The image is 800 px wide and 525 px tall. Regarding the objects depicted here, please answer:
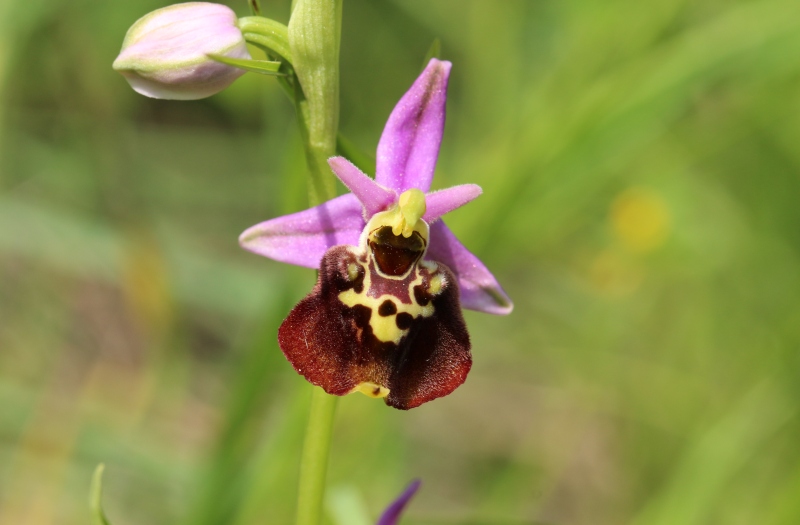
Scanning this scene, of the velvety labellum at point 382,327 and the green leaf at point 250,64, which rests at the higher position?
the green leaf at point 250,64

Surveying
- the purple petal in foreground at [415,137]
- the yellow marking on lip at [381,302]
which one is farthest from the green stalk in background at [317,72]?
the yellow marking on lip at [381,302]

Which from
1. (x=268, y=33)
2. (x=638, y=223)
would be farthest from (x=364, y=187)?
(x=638, y=223)

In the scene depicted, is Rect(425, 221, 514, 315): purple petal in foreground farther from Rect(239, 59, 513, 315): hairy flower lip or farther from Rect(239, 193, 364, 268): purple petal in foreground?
Rect(239, 193, 364, 268): purple petal in foreground

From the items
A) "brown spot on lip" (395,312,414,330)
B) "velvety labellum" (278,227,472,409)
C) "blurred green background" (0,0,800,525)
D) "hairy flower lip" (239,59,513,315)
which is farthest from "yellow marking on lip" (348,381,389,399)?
"blurred green background" (0,0,800,525)

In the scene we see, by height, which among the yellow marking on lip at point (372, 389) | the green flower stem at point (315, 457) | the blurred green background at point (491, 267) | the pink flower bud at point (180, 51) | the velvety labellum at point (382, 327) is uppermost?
the pink flower bud at point (180, 51)

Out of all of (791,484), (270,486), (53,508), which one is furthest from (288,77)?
(53,508)

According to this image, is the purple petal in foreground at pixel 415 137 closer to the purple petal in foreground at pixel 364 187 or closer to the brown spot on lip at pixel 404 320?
the purple petal in foreground at pixel 364 187

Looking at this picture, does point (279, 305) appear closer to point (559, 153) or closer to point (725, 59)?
point (559, 153)
